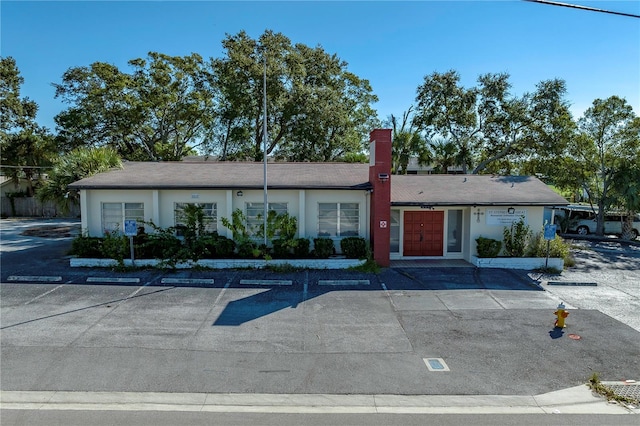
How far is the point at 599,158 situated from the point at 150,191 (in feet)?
83.6

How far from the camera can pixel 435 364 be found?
292 inches

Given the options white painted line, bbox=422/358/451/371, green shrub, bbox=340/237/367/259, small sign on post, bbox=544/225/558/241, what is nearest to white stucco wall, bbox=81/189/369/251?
green shrub, bbox=340/237/367/259

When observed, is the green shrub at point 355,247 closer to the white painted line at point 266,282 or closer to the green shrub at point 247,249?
the white painted line at point 266,282

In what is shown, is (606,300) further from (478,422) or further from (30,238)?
(30,238)

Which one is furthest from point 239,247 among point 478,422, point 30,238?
point 30,238

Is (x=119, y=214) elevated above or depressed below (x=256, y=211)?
below

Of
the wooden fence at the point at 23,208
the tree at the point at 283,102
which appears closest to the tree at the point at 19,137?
the wooden fence at the point at 23,208

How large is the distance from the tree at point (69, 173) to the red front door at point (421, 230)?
13881 millimetres

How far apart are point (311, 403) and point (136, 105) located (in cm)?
2837

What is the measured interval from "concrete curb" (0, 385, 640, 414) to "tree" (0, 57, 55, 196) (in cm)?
3526

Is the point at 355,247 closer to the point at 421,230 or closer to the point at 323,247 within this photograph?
the point at 323,247

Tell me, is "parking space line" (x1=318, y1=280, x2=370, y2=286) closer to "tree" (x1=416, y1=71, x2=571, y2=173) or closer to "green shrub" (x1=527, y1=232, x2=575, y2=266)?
"green shrub" (x1=527, y1=232, x2=575, y2=266)

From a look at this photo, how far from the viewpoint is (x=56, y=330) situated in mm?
8758

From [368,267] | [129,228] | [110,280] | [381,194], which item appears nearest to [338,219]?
[381,194]
